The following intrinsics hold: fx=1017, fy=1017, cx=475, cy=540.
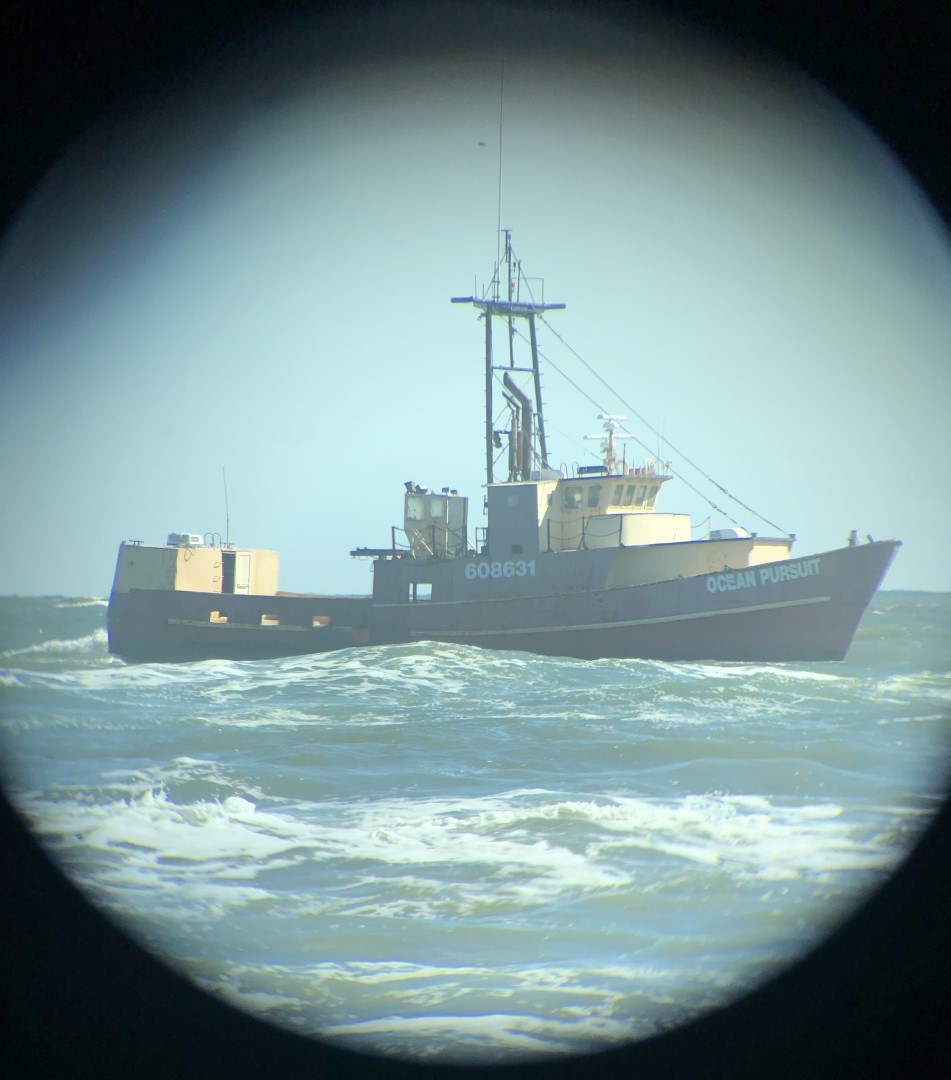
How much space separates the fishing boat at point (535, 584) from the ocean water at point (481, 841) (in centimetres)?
547

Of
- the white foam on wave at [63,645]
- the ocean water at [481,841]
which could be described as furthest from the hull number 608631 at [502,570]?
the white foam on wave at [63,645]

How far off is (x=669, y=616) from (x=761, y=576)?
2115 millimetres

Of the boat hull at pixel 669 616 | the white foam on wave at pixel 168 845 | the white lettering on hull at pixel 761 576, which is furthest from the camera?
the boat hull at pixel 669 616

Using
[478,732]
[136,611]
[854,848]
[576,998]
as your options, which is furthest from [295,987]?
[136,611]

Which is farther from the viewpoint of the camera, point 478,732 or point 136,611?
point 136,611

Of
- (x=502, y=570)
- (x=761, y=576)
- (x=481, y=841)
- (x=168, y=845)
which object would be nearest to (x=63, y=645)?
(x=502, y=570)

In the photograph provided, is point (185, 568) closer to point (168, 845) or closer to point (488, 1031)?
point (168, 845)

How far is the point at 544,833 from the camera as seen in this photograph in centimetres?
811

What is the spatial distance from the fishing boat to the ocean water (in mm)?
5470

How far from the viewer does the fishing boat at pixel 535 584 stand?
2162cm

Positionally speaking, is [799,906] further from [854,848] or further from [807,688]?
[807,688]

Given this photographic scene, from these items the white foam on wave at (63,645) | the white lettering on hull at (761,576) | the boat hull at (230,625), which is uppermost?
the white lettering on hull at (761,576)

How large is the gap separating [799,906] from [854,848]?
1294mm

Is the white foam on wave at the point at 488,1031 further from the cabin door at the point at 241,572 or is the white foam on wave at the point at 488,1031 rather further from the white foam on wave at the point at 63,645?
the white foam on wave at the point at 63,645
